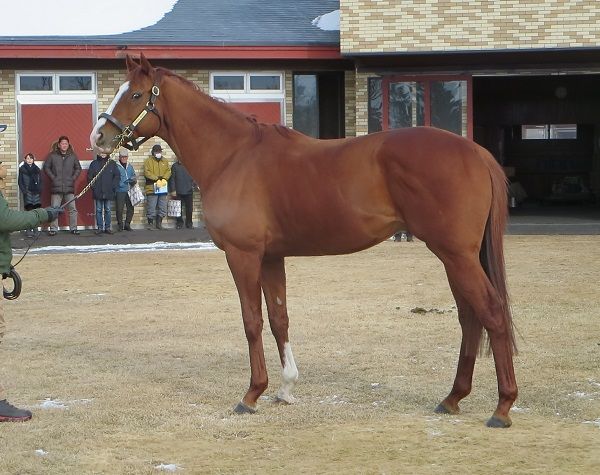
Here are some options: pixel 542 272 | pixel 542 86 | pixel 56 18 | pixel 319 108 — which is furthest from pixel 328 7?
pixel 542 272

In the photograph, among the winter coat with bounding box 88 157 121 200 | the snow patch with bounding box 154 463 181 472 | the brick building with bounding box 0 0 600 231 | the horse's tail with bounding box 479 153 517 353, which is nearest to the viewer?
the snow patch with bounding box 154 463 181 472

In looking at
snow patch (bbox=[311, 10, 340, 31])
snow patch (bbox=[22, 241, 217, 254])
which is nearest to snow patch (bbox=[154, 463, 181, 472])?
snow patch (bbox=[22, 241, 217, 254])

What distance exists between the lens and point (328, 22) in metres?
21.9

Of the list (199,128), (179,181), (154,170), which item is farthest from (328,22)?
(199,128)

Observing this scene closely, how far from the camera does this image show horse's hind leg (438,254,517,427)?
6184 mm

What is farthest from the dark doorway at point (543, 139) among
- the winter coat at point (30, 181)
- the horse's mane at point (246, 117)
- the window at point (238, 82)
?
the horse's mane at point (246, 117)

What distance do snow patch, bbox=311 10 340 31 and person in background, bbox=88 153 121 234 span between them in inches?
209

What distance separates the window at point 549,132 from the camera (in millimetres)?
31266

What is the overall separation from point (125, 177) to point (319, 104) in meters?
4.83

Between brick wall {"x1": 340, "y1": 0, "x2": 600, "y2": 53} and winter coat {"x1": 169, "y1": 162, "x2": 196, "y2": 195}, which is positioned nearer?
brick wall {"x1": 340, "y1": 0, "x2": 600, "y2": 53}

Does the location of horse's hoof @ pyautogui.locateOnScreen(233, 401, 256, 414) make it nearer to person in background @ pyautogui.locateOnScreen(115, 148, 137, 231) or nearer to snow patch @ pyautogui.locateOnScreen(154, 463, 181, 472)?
snow patch @ pyautogui.locateOnScreen(154, 463, 181, 472)

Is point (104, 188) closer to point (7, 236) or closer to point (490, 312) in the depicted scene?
point (7, 236)

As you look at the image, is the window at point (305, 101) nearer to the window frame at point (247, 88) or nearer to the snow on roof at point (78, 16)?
the window frame at point (247, 88)

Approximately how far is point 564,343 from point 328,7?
15751 millimetres
